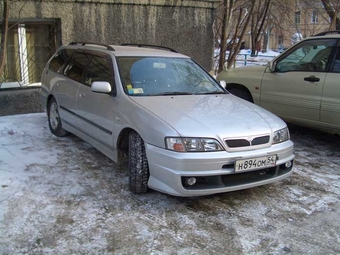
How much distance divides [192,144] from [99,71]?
2020 millimetres

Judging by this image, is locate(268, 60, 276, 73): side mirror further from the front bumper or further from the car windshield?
the front bumper

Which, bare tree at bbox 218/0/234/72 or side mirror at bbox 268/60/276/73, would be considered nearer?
side mirror at bbox 268/60/276/73

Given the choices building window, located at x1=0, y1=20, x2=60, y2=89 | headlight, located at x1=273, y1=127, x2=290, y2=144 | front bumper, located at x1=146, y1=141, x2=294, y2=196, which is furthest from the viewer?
building window, located at x1=0, y1=20, x2=60, y2=89

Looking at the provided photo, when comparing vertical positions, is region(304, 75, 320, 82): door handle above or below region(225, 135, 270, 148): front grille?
above

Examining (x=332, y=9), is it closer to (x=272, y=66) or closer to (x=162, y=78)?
(x=272, y=66)

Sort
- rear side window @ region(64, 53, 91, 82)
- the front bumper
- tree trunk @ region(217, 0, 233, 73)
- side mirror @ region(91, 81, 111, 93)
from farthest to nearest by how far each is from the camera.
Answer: tree trunk @ region(217, 0, 233, 73) < rear side window @ region(64, 53, 91, 82) < side mirror @ region(91, 81, 111, 93) < the front bumper

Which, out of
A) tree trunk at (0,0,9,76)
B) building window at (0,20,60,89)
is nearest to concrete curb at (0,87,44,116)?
building window at (0,20,60,89)

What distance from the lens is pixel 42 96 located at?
22.2ft

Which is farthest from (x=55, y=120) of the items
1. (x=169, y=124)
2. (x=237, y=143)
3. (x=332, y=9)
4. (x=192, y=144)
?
(x=332, y=9)

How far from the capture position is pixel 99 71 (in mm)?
5148

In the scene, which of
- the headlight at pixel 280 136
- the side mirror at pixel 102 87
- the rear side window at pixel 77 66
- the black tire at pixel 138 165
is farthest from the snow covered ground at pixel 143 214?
the rear side window at pixel 77 66

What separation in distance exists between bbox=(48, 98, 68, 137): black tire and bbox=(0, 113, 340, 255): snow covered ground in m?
0.91

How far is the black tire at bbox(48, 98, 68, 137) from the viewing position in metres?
6.24

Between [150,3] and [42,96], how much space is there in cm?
373
